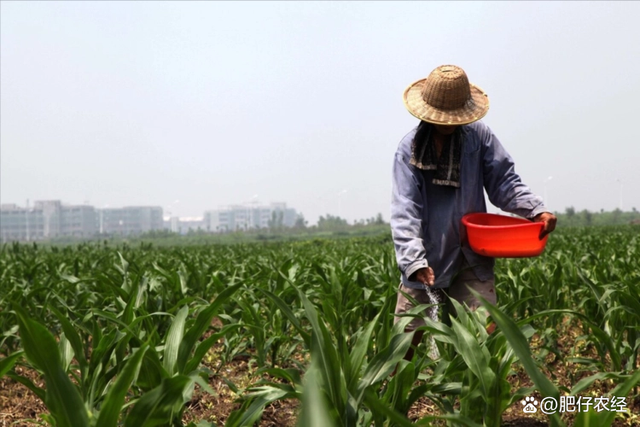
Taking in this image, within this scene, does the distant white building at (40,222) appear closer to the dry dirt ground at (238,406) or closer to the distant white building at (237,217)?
the distant white building at (237,217)

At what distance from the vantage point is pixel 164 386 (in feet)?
4.68

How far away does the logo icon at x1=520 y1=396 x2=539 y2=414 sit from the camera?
2650mm

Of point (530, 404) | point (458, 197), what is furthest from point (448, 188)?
point (530, 404)

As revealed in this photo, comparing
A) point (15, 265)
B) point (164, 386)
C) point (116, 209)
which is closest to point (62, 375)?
point (164, 386)

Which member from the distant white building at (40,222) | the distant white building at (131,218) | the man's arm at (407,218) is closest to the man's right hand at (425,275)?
the man's arm at (407,218)

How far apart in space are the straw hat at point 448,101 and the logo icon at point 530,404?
1380 mm

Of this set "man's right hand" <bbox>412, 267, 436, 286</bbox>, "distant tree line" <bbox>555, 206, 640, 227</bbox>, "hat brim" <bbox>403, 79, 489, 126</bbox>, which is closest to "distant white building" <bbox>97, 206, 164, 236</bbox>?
"distant tree line" <bbox>555, 206, 640, 227</bbox>

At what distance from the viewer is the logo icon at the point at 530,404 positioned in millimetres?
2650

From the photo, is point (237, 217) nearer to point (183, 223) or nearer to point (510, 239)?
point (183, 223)

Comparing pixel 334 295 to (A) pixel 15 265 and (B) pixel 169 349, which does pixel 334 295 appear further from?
(A) pixel 15 265

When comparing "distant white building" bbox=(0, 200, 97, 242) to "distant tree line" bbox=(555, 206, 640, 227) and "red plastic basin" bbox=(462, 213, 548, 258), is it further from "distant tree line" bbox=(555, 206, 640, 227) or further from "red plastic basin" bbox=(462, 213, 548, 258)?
→ "red plastic basin" bbox=(462, 213, 548, 258)

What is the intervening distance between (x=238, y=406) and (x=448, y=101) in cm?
199

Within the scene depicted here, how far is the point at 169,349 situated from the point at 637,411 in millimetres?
2245

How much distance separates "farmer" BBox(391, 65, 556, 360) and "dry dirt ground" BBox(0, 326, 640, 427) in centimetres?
61
